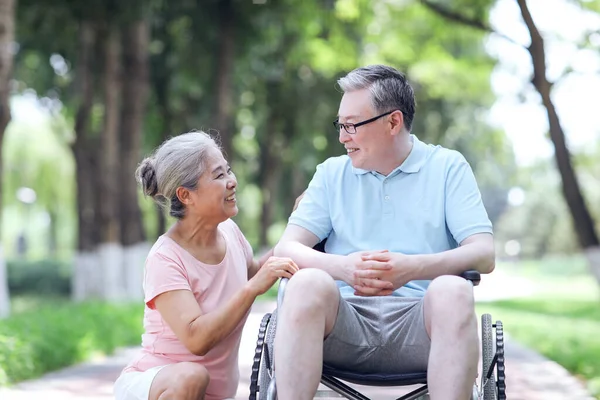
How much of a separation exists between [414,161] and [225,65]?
43.5 feet

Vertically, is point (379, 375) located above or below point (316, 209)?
below

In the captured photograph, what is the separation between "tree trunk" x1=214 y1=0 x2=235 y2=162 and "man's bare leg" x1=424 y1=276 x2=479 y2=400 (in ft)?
44.3

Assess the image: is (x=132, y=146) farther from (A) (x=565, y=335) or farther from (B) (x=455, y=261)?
(B) (x=455, y=261)

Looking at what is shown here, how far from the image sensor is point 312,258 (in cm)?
406

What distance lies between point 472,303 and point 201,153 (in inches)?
46.9

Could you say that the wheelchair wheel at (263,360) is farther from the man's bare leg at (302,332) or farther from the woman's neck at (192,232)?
the woman's neck at (192,232)

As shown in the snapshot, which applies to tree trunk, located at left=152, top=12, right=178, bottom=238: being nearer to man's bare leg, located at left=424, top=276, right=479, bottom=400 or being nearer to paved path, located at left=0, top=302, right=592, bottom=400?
paved path, located at left=0, top=302, right=592, bottom=400

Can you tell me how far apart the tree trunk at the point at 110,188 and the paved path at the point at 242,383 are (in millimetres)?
7026

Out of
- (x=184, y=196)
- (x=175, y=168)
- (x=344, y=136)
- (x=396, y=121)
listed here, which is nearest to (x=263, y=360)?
(x=184, y=196)

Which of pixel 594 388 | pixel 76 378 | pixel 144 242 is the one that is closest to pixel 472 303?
pixel 594 388

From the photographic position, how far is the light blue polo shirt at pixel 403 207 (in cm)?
415

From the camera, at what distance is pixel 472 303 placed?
3.55 metres

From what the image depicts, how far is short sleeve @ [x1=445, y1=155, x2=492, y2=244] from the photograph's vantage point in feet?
13.4

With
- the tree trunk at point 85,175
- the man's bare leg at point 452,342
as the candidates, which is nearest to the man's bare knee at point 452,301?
the man's bare leg at point 452,342
